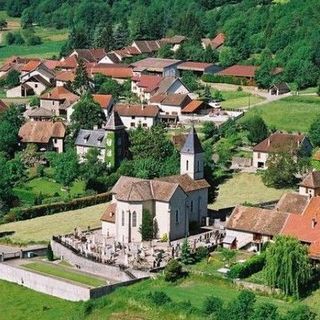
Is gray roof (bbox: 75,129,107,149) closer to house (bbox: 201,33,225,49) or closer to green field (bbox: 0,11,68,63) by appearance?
house (bbox: 201,33,225,49)

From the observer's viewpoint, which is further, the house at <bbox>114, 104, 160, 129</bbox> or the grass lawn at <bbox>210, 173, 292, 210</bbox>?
the house at <bbox>114, 104, 160, 129</bbox>

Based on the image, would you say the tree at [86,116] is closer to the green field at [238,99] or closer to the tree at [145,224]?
the green field at [238,99]

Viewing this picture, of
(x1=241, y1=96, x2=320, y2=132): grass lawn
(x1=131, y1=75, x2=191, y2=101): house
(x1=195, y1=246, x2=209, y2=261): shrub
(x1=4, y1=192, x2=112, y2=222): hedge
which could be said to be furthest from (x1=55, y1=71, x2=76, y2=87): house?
(x1=195, y1=246, x2=209, y2=261): shrub

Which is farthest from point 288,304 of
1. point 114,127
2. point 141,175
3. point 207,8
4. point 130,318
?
point 207,8

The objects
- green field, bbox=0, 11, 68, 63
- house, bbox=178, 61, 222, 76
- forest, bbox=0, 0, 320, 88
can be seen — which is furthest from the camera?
green field, bbox=0, 11, 68, 63

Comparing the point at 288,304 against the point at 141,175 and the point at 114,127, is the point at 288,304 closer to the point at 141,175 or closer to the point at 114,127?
the point at 141,175

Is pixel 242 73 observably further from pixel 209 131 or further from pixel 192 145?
pixel 192 145

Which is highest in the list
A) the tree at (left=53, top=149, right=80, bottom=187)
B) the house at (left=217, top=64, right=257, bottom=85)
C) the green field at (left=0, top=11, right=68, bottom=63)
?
the green field at (left=0, top=11, right=68, bottom=63)
